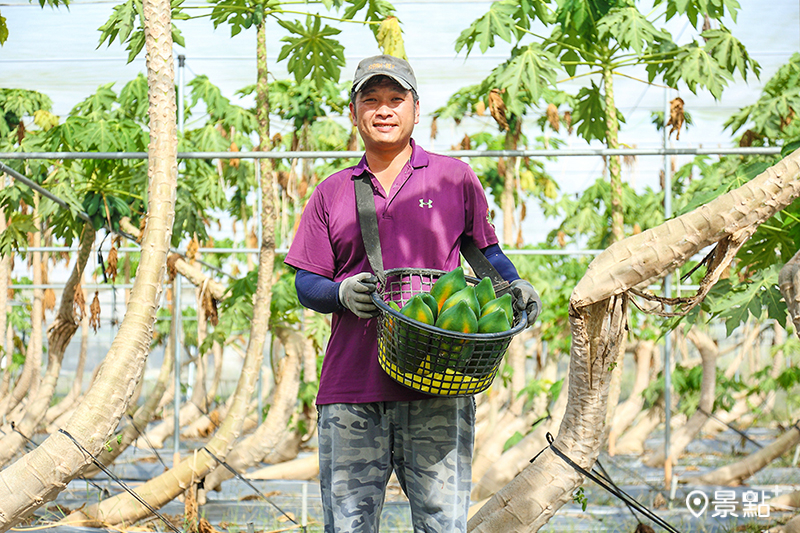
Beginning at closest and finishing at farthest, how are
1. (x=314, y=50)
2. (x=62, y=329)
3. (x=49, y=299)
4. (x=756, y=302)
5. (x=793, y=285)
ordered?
(x=793, y=285), (x=756, y=302), (x=314, y=50), (x=62, y=329), (x=49, y=299)

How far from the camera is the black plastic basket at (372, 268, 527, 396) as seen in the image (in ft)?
4.79

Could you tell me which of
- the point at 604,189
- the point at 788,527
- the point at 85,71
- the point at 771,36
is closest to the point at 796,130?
the point at 771,36

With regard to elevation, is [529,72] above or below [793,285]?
above

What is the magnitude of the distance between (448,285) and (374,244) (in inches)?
8.3

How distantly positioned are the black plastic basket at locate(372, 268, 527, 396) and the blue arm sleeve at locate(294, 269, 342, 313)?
118 mm

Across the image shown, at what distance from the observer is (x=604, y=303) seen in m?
2.31

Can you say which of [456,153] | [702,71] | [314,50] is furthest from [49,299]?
[702,71]

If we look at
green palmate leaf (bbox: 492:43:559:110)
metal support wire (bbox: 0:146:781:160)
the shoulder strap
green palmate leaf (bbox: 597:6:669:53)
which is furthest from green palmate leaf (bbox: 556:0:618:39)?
the shoulder strap

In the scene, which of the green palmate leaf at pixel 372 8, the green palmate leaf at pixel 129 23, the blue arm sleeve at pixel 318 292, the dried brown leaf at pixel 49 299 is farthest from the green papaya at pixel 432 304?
the dried brown leaf at pixel 49 299

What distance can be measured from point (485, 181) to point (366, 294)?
6346mm

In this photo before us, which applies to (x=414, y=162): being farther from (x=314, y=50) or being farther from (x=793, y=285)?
(x=314, y=50)

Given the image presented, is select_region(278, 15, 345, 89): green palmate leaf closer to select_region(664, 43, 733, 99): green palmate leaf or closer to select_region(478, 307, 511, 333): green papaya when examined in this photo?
select_region(664, 43, 733, 99): green palmate leaf

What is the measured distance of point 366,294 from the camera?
1.56 m

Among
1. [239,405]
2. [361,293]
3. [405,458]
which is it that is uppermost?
[361,293]
